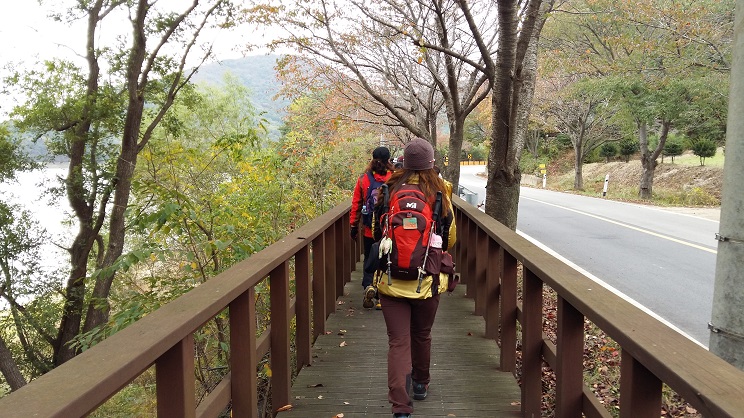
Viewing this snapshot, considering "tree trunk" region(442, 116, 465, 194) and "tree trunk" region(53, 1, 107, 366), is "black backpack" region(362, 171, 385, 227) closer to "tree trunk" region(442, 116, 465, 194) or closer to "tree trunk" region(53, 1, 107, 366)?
"tree trunk" region(442, 116, 465, 194)

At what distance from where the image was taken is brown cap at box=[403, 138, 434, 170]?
349 centimetres

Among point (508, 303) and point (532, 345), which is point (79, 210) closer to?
point (508, 303)

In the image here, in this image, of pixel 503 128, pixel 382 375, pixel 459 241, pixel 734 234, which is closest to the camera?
pixel 734 234

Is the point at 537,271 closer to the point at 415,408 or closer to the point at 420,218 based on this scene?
the point at 420,218

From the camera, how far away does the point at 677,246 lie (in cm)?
1314

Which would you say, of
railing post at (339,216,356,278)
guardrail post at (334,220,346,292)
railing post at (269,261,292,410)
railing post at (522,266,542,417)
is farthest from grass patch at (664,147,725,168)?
railing post at (269,261,292,410)

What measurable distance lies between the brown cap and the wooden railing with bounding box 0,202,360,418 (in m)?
Answer: 0.98

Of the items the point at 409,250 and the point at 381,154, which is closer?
A: the point at 409,250

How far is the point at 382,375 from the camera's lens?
4516mm

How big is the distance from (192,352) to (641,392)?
5.59 ft

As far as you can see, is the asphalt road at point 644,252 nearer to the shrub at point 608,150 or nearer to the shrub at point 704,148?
the shrub at point 704,148

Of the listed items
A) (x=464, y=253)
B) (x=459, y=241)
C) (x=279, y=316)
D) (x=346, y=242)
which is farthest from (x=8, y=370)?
(x=279, y=316)

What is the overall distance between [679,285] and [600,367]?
4387 mm

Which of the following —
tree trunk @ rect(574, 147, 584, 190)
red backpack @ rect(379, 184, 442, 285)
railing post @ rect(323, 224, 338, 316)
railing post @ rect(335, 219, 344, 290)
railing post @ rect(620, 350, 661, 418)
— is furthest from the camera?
tree trunk @ rect(574, 147, 584, 190)
